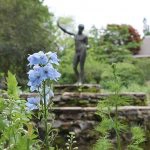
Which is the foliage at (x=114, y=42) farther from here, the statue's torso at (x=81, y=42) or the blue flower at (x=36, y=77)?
the blue flower at (x=36, y=77)

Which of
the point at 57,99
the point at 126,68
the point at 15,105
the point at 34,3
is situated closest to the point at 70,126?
the point at 57,99

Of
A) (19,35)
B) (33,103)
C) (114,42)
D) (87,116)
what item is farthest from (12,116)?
(114,42)

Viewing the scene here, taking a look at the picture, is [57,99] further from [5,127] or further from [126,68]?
[126,68]

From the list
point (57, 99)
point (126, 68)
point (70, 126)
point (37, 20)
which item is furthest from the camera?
point (126, 68)

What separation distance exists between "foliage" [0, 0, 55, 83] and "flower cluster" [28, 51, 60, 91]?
1643 cm

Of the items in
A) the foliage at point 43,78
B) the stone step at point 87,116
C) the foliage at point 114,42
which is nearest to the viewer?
the foliage at point 43,78

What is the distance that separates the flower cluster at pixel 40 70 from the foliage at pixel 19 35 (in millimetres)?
16434

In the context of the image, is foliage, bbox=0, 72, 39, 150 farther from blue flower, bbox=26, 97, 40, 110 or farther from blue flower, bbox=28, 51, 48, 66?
blue flower, bbox=28, 51, 48, 66

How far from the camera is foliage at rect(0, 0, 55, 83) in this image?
62.5ft

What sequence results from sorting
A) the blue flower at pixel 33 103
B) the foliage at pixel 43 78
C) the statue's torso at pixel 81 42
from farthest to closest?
the statue's torso at pixel 81 42, the blue flower at pixel 33 103, the foliage at pixel 43 78

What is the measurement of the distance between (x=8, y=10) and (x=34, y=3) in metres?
1.82

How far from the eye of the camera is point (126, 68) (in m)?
24.3

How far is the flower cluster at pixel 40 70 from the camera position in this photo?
2.15 metres

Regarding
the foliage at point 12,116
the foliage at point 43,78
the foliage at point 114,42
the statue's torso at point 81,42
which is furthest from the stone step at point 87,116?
the foliage at point 114,42
